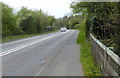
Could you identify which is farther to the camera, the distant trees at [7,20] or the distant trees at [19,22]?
the distant trees at [19,22]

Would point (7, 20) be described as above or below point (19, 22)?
above

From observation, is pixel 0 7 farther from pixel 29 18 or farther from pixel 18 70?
pixel 18 70

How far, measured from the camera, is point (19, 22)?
49.4 m

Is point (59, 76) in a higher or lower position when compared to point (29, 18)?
lower

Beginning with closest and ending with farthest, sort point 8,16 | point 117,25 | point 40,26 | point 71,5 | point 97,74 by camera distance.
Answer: point 117,25, point 97,74, point 71,5, point 8,16, point 40,26

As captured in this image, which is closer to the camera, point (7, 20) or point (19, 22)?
point (7, 20)

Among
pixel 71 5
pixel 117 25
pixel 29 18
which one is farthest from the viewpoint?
pixel 29 18

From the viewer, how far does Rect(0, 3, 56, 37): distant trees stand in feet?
119

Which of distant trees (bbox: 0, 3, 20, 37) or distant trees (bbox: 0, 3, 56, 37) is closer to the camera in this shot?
distant trees (bbox: 0, 3, 20, 37)

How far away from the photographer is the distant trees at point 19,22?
3628 cm

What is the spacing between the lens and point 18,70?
8977 millimetres

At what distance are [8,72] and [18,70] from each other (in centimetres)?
48

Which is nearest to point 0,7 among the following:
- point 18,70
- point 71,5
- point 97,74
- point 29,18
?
point 71,5

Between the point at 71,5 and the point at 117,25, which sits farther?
the point at 71,5
